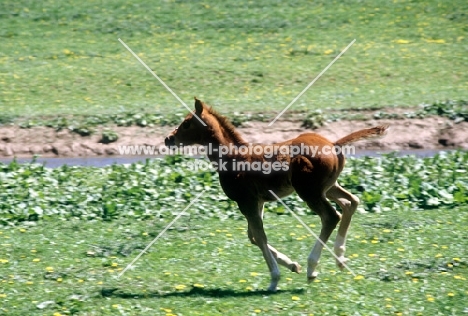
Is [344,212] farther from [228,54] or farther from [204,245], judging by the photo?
[228,54]

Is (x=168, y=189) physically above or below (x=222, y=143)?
below

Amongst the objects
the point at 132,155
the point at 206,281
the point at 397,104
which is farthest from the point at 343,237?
the point at 397,104

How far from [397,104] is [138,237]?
10834 millimetres

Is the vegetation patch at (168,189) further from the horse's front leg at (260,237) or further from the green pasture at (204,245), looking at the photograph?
the horse's front leg at (260,237)

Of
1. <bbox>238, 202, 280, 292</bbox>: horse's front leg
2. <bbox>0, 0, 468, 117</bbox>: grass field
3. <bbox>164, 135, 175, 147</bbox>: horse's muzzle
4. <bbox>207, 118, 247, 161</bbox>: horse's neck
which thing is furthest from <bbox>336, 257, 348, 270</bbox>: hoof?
<bbox>0, 0, 468, 117</bbox>: grass field

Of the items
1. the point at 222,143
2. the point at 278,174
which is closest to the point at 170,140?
the point at 222,143

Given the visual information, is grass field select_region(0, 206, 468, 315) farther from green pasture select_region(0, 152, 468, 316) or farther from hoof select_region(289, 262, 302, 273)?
hoof select_region(289, 262, 302, 273)

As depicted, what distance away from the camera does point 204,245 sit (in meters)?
11.1

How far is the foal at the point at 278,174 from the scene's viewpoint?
9.23 m

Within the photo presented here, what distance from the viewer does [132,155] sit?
63.1 feet

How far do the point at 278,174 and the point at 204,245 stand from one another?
2.10 meters

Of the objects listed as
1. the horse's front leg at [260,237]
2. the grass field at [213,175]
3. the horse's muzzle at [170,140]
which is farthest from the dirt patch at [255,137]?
the horse's front leg at [260,237]

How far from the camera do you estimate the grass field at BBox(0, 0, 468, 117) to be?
21734 mm

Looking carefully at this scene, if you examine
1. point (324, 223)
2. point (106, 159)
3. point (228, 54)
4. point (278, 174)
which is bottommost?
point (106, 159)
